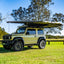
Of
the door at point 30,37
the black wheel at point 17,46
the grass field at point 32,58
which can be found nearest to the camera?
the grass field at point 32,58

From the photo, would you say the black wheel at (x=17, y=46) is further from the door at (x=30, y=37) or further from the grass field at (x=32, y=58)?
the grass field at (x=32, y=58)

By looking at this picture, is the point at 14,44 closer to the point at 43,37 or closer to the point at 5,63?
the point at 43,37

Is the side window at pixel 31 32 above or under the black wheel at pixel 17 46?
above

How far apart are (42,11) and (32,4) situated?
337 cm

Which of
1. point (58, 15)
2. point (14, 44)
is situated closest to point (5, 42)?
point (14, 44)

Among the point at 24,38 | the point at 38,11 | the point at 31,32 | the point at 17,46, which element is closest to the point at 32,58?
the point at 17,46

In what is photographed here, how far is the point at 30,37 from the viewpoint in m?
13.2

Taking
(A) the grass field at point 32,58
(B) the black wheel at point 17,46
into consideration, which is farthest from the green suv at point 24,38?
(A) the grass field at point 32,58

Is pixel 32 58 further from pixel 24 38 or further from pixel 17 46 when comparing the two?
pixel 24 38

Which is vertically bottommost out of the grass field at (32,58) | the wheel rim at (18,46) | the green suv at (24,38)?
the grass field at (32,58)

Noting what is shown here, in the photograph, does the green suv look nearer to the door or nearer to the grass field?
the door

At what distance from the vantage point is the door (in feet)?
42.2

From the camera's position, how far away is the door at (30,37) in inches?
506

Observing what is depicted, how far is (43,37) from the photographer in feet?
46.8
